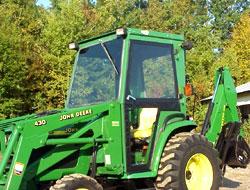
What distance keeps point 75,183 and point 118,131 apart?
1.09 m

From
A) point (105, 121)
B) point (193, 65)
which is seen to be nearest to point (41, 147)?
point (105, 121)

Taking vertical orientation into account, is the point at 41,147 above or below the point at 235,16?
below

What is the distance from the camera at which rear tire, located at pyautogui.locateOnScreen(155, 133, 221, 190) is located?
681 centimetres

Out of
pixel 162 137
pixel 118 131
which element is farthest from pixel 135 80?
pixel 162 137

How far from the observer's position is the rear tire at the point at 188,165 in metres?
6.81

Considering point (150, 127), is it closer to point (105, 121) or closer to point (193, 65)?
point (105, 121)

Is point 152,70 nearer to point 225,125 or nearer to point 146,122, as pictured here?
point 146,122

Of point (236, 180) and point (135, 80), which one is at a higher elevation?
point (135, 80)

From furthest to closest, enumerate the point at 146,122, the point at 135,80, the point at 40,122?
the point at 146,122, the point at 135,80, the point at 40,122

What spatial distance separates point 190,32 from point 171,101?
115 ft

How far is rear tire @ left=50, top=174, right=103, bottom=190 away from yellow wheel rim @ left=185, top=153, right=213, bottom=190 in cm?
176

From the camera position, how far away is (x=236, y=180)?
10.7 metres

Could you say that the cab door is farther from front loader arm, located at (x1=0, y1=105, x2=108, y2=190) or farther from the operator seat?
front loader arm, located at (x1=0, y1=105, x2=108, y2=190)

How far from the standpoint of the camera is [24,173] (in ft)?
20.0
